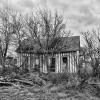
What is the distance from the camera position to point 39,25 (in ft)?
32.3

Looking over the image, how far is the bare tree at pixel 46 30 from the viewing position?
379 inches

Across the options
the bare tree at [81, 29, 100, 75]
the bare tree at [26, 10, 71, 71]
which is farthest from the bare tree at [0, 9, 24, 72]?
the bare tree at [81, 29, 100, 75]

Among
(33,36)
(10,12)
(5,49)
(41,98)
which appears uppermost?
(10,12)

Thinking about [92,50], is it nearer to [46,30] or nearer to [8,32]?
[46,30]

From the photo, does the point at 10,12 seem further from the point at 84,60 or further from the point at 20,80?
the point at 84,60

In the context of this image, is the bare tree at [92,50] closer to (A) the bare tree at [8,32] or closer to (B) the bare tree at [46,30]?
(B) the bare tree at [46,30]

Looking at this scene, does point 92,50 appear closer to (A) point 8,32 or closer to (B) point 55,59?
(B) point 55,59

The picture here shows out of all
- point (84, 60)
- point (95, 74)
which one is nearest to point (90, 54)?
point (84, 60)

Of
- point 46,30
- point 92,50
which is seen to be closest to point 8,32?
point 46,30

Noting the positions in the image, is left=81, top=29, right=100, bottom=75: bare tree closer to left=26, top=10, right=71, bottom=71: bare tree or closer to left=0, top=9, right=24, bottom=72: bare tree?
left=26, top=10, right=71, bottom=71: bare tree

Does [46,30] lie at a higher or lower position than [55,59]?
higher

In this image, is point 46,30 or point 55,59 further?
point 55,59

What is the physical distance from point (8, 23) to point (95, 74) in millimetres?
9676

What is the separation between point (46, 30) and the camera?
9625 millimetres
